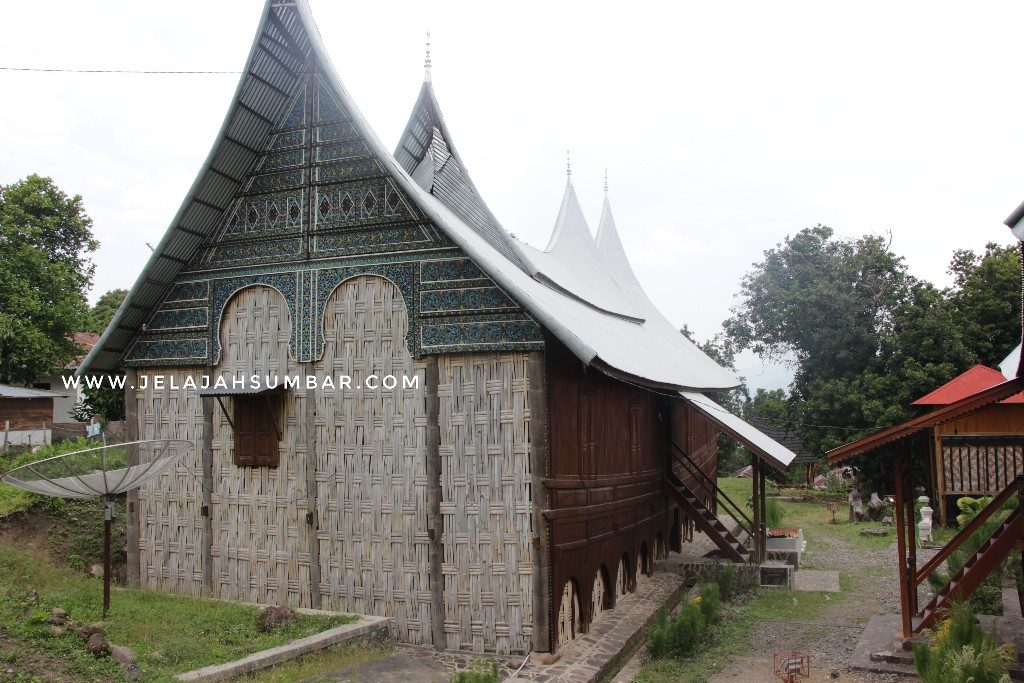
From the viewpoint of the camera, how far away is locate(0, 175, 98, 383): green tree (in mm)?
23609

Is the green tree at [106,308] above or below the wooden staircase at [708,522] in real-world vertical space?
above

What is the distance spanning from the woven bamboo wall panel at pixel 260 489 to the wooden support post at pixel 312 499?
82 millimetres

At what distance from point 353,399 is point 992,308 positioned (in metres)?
23.5

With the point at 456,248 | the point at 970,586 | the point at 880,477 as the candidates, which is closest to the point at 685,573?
the point at 970,586

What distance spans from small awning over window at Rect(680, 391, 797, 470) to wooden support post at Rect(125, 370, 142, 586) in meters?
8.06

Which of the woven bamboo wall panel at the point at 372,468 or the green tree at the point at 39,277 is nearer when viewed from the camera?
the woven bamboo wall panel at the point at 372,468

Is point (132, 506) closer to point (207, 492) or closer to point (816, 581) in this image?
point (207, 492)

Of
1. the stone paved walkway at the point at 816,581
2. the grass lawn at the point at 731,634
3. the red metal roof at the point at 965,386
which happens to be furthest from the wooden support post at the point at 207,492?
the red metal roof at the point at 965,386

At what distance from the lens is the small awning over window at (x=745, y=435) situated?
43.2 feet

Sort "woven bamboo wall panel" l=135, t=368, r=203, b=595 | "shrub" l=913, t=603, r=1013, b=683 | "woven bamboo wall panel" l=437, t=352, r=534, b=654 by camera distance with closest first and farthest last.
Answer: "shrub" l=913, t=603, r=1013, b=683
"woven bamboo wall panel" l=437, t=352, r=534, b=654
"woven bamboo wall panel" l=135, t=368, r=203, b=595

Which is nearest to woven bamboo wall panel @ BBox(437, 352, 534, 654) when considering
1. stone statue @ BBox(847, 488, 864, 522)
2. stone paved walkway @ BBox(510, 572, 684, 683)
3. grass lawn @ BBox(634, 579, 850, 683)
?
stone paved walkway @ BBox(510, 572, 684, 683)

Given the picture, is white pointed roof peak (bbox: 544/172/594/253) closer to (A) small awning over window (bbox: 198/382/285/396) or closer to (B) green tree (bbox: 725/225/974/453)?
(A) small awning over window (bbox: 198/382/285/396)

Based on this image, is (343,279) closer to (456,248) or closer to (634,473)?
(456,248)

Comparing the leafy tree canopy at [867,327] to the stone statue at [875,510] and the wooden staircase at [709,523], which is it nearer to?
the stone statue at [875,510]
